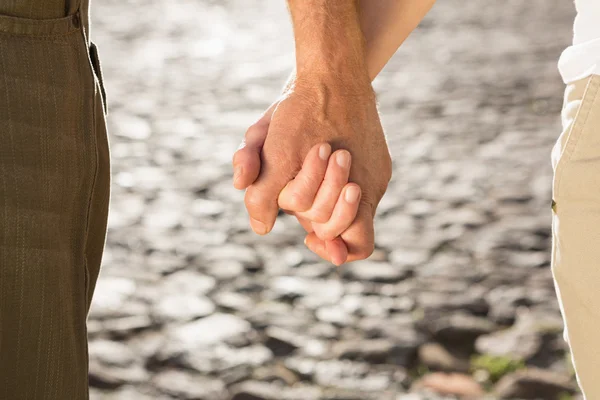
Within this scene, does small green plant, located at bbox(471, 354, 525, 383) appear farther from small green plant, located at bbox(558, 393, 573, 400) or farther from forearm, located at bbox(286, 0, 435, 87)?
forearm, located at bbox(286, 0, 435, 87)

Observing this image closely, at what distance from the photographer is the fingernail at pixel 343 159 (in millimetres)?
2139

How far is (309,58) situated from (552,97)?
5.48 metres

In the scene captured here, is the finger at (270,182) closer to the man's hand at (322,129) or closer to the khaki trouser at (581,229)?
the man's hand at (322,129)

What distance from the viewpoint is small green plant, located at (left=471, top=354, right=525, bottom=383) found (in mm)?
3621

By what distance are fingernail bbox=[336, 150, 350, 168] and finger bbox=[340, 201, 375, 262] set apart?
0.11 meters

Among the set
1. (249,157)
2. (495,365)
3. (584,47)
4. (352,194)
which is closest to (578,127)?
(584,47)

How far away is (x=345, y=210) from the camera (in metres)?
2.12

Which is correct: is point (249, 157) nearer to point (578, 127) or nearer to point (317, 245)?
point (317, 245)

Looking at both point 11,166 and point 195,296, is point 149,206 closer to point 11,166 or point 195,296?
point 195,296

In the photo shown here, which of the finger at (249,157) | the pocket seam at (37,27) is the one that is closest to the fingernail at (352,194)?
the finger at (249,157)

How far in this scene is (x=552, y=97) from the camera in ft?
24.1

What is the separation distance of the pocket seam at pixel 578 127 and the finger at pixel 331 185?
525mm

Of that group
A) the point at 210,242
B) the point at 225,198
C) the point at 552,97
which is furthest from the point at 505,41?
the point at 210,242

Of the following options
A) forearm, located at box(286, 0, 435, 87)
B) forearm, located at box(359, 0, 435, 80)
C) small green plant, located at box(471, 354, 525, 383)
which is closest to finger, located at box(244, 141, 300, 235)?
forearm, located at box(286, 0, 435, 87)
